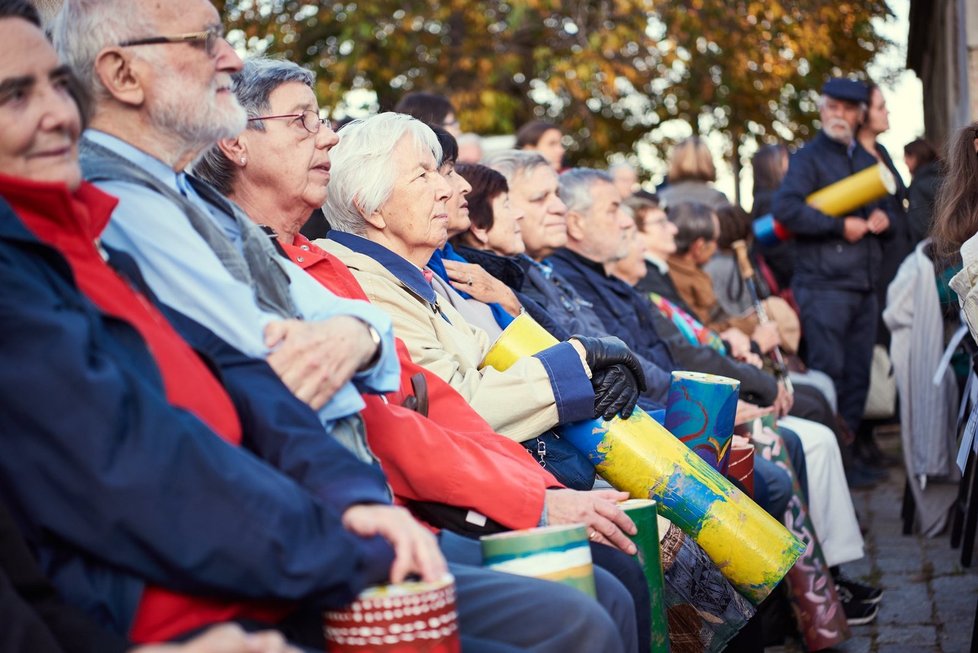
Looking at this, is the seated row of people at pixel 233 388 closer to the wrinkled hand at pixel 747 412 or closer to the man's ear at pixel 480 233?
the man's ear at pixel 480 233

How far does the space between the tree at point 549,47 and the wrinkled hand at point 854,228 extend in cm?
585

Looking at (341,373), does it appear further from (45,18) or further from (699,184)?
(699,184)

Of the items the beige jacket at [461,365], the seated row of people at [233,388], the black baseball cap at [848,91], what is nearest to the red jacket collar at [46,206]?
the seated row of people at [233,388]

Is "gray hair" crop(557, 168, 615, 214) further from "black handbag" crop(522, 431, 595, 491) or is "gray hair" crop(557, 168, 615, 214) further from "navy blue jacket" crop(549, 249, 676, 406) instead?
"black handbag" crop(522, 431, 595, 491)

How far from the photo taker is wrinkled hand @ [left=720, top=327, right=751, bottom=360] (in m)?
7.03

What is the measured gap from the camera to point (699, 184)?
9492 millimetres

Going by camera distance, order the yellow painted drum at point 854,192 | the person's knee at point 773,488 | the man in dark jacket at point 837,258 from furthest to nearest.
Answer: the man in dark jacket at point 837,258
the yellow painted drum at point 854,192
the person's knee at point 773,488

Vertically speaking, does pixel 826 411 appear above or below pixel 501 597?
below

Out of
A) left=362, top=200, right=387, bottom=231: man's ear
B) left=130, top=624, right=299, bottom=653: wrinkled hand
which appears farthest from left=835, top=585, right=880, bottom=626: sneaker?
left=130, top=624, right=299, bottom=653: wrinkled hand

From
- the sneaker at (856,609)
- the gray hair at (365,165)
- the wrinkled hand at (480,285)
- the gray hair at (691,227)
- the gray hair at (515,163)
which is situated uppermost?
the gray hair at (365,165)

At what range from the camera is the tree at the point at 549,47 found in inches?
570

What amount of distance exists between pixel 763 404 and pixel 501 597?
362cm

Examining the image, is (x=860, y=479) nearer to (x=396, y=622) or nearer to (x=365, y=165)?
(x=365, y=165)

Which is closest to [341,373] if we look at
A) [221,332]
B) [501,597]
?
[221,332]
